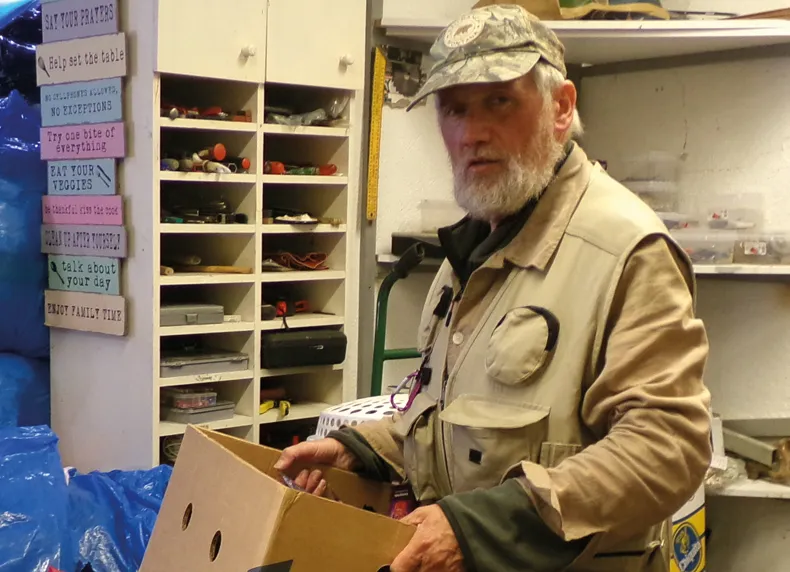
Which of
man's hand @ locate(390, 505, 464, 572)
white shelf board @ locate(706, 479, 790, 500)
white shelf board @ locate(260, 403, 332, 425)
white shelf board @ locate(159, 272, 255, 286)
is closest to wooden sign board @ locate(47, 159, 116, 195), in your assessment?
white shelf board @ locate(159, 272, 255, 286)

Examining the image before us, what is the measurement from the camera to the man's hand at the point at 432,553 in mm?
1112

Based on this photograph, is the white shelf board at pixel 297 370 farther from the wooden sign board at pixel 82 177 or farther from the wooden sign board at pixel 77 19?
the wooden sign board at pixel 77 19

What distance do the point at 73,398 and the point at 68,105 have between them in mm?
838

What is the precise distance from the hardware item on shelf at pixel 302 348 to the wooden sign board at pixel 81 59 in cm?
83

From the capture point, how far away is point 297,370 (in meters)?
2.59

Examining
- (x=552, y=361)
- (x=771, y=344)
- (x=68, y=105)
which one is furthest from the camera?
(x=771, y=344)

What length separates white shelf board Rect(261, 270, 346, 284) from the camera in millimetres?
2479

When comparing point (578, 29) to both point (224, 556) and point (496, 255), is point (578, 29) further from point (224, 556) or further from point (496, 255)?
point (224, 556)

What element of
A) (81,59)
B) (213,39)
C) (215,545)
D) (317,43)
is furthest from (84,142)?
(215,545)

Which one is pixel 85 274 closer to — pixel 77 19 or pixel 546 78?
pixel 77 19

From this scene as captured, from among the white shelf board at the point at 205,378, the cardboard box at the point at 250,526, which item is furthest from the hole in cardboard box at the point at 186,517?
the white shelf board at the point at 205,378

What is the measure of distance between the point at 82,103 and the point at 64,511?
3.54 feet

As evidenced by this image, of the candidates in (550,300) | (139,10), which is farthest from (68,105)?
(550,300)

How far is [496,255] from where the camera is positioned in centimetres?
137
